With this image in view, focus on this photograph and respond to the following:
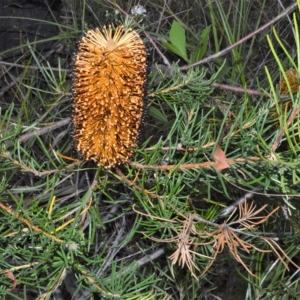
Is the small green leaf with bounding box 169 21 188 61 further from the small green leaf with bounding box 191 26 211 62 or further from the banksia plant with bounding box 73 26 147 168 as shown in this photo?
the banksia plant with bounding box 73 26 147 168

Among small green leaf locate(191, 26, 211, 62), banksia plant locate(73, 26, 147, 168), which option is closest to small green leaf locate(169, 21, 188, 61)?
small green leaf locate(191, 26, 211, 62)

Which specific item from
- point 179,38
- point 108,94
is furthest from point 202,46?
point 108,94

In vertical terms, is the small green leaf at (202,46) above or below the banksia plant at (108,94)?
below

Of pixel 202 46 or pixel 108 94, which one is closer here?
pixel 108 94

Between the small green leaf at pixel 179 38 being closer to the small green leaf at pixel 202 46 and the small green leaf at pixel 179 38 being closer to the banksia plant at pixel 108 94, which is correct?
the small green leaf at pixel 202 46

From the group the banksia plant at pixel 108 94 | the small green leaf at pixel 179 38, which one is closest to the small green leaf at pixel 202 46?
the small green leaf at pixel 179 38

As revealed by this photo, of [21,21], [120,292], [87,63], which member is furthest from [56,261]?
[21,21]

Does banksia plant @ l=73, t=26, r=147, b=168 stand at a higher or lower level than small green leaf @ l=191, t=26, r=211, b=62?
higher

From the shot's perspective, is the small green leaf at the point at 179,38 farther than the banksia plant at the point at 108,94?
Yes

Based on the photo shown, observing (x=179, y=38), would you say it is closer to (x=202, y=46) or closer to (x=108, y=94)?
(x=202, y=46)
